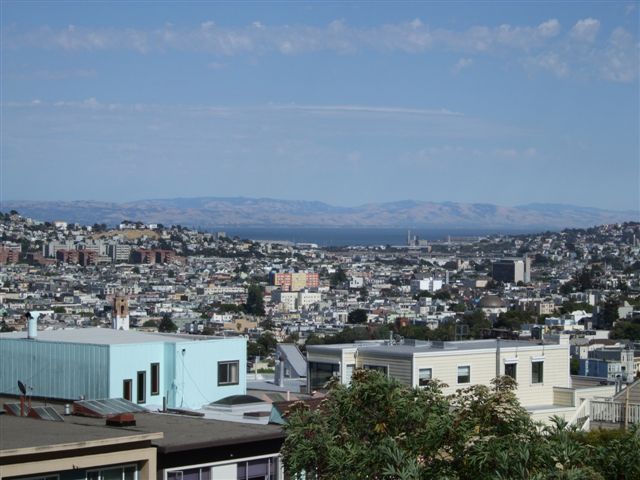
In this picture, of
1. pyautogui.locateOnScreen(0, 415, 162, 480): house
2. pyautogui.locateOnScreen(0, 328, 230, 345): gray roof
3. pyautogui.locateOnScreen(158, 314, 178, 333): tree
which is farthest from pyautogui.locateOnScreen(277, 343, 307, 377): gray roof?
pyautogui.locateOnScreen(158, 314, 178, 333): tree

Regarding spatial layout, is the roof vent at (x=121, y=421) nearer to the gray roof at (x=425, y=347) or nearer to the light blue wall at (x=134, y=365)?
the light blue wall at (x=134, y=365)

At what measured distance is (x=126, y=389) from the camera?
20156mm

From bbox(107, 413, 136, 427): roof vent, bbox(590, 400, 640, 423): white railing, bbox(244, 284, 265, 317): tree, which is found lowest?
bbox(244, 284, 265, 317): tree

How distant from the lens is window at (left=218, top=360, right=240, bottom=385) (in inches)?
872

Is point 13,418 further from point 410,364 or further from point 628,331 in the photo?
point 628,331

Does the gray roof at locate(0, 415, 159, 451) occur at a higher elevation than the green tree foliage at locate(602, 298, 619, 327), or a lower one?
higher

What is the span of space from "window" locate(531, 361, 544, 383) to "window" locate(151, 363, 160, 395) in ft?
31.1

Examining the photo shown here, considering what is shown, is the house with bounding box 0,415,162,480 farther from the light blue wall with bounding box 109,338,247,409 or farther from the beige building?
the beige building

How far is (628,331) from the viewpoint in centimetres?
10081

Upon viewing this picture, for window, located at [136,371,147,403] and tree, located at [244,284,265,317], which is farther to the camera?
tree, located at [244,284,265,317]

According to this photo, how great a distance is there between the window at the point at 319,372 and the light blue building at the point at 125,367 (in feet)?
15.3

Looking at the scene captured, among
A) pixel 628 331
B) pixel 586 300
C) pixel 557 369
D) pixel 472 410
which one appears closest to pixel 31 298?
pixel 586 300

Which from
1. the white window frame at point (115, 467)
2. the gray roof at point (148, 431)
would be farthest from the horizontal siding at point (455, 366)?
the white window frame at point (115, 467)

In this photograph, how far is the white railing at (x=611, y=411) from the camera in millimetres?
24312
